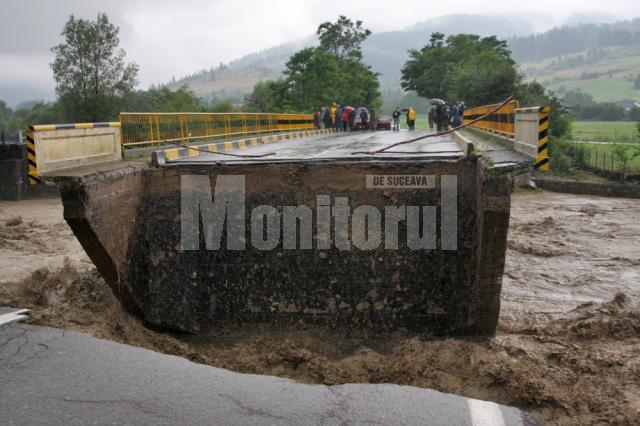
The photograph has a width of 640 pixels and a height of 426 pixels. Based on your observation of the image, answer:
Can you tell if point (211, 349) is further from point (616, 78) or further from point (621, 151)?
point (616, 78)

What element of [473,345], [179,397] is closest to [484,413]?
[473,345]

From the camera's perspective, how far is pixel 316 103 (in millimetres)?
52719

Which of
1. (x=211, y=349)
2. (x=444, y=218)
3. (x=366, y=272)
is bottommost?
(x=211, y=349)

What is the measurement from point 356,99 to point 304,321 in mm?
53948

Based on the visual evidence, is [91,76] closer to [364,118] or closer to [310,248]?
[364,118]

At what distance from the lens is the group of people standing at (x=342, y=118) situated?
1313 inches

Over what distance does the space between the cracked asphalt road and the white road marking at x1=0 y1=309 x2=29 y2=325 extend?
93 centimetres

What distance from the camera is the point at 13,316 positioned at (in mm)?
7098

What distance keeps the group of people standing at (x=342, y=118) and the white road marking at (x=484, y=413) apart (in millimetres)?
28478

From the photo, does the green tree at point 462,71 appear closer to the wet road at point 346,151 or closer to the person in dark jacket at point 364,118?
the person in dark jacket at point 364,118

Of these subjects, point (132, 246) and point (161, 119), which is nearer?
point (132, 246)

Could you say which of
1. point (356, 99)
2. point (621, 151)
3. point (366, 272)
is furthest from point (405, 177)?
point (356, 99)

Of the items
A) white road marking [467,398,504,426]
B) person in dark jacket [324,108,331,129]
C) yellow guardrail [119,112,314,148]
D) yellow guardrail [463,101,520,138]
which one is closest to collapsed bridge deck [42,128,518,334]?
white road marking [467,398,504,426]

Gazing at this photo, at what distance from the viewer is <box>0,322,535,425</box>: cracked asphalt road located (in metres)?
4.70
